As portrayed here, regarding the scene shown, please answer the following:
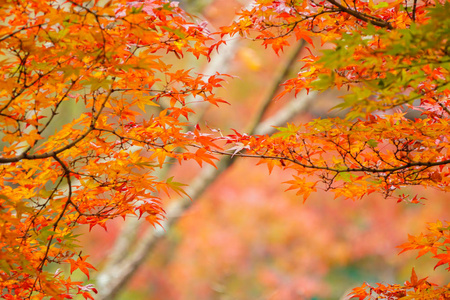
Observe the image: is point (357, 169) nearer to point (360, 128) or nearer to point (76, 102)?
point (360, 128)

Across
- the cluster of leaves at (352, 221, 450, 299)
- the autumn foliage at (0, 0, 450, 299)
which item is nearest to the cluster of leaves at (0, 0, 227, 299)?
the autumn foliage at (0, 0, 450, 299)

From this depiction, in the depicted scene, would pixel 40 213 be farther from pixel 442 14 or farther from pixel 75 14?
pixel 442 14

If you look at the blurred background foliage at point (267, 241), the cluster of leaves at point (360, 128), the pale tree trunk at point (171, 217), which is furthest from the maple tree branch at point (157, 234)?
the cluster of leaves at point (360, 128)

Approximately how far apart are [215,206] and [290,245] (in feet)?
5.74

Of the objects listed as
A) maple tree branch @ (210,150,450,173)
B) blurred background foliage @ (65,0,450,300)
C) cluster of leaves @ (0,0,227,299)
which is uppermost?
blurred background foliage @ (65,0,450,300)

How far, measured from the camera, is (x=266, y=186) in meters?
9.14

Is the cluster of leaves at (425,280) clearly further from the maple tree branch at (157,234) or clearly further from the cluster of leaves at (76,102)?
the maple tree branch at (157,234)

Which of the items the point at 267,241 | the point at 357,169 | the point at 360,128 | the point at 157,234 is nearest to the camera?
the point at 360,128

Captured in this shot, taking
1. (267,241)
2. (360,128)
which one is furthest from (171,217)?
(360,128)

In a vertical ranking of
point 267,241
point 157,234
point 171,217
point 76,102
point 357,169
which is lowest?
point 76,102

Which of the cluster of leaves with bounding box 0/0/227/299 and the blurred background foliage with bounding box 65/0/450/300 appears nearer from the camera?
the cluster of leaves with bounding box 0/0/227/299

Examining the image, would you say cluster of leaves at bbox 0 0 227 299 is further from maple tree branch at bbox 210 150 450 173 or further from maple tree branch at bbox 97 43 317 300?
maple tree branch at bbox 97 43 317 300

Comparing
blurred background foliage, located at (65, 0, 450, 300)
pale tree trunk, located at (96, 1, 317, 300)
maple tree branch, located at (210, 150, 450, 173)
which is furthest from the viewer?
blurred background foliage, located at (65, 0, 450, 300)

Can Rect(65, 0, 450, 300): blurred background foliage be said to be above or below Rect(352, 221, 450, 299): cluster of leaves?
above
